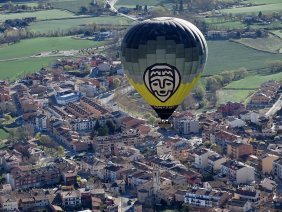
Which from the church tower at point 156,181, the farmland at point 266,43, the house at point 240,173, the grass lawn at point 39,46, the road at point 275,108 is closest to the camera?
the church tower at point 156,181

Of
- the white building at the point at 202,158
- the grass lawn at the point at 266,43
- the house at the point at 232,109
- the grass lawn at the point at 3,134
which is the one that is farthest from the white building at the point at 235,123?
the grass lawn at the point at 266,43

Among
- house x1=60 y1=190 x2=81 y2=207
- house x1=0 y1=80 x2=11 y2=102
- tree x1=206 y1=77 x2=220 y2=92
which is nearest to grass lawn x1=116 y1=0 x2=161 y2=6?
house x1=0 y1=80 x2=11 y2=102

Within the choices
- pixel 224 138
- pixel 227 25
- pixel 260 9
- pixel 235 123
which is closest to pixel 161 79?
pixel 224 138

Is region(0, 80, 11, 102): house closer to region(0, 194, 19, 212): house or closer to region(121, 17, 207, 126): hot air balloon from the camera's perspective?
region(0, 194, 19, 212): house

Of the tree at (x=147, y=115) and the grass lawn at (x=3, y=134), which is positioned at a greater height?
the tree at (x=147, y=115)

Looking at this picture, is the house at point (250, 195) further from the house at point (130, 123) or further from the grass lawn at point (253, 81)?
the grass lawn at point (253, 81)

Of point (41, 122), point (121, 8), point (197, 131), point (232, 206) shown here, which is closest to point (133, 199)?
point (232, 206)
